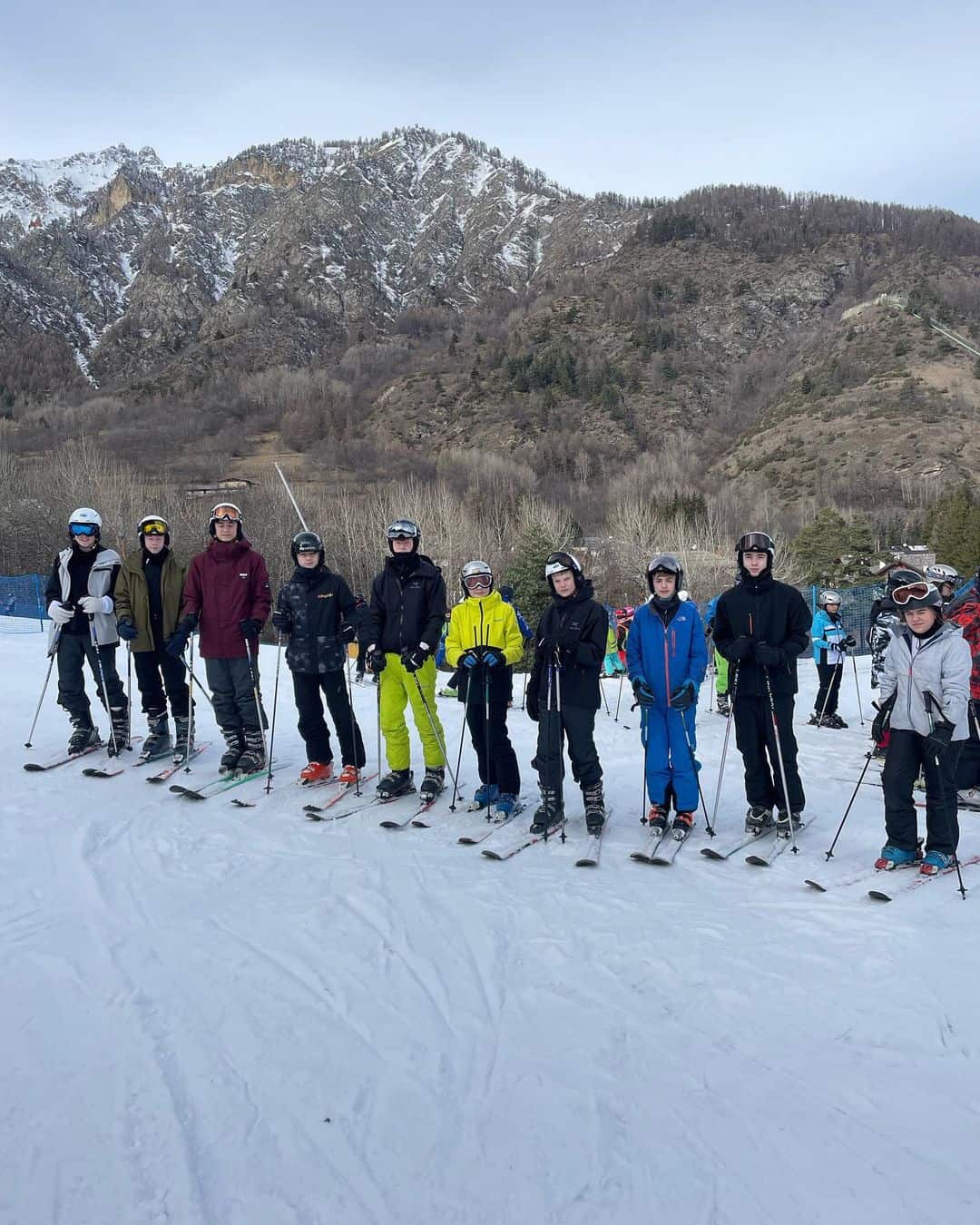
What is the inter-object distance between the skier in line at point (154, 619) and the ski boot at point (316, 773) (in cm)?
120

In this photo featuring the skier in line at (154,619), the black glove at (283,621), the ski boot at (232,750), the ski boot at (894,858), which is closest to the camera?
the ski boot at (894,858)

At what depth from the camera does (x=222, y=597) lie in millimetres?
6738

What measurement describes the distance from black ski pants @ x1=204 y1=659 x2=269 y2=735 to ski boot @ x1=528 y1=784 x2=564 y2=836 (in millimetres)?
2727

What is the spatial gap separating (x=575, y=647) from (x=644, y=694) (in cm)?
58

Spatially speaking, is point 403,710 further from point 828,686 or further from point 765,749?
point 828,686

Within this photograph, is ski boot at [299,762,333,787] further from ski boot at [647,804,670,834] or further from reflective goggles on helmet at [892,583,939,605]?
reflective goggles on helmet at [892,583,939,605]

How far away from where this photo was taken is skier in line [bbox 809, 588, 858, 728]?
1114 cm

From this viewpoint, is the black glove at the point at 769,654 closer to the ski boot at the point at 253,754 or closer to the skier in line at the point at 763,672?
the skier in line at the point at 763,672

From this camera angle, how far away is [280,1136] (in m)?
2.65

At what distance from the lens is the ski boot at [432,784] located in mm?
6188

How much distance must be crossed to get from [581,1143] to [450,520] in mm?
40282

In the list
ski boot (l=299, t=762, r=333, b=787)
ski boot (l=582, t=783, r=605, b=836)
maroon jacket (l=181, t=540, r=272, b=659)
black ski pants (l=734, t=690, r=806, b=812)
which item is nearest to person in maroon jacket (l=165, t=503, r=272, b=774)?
maroon jacket (l=181, t=540, r=272, b=659)

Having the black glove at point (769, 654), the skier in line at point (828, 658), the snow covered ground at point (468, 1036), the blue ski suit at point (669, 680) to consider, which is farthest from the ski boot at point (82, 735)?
the skier in line at point (828, 658)

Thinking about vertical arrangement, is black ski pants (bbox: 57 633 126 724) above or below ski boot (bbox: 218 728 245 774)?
above
